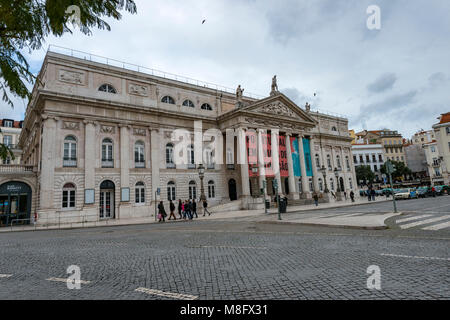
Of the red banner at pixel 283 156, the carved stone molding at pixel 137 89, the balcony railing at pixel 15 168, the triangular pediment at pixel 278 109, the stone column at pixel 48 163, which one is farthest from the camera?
the red banner at pixel 283 156

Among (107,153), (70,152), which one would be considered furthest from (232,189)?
(70,152)

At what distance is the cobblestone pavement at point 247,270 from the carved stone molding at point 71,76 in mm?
21687

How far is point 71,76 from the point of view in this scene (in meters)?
26.0

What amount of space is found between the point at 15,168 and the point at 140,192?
11047mm

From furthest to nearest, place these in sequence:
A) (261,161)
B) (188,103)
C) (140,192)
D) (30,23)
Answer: (188,103)
(261,161)
(140,192)
(30,23)

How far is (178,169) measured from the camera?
31.2m

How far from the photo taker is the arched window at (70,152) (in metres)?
24.9

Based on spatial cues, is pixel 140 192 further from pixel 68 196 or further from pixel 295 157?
pixel 295 157

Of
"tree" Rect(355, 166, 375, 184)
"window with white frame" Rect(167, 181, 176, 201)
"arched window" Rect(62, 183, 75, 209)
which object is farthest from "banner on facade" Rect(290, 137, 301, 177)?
"tree" Rect(355, 166, 375, 184)

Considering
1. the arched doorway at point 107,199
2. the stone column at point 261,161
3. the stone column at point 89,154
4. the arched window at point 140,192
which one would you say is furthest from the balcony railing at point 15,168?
the stone column at point 261,161

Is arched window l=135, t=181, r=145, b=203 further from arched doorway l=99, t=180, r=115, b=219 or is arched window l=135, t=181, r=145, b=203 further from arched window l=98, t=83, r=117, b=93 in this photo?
arched window l=98, t=83, r=117, b=93

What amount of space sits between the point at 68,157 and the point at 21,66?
78.9 ft

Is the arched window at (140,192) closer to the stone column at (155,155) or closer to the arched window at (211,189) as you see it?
the stone column at (155,155)

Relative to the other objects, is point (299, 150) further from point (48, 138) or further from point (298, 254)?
point (298, 254)
